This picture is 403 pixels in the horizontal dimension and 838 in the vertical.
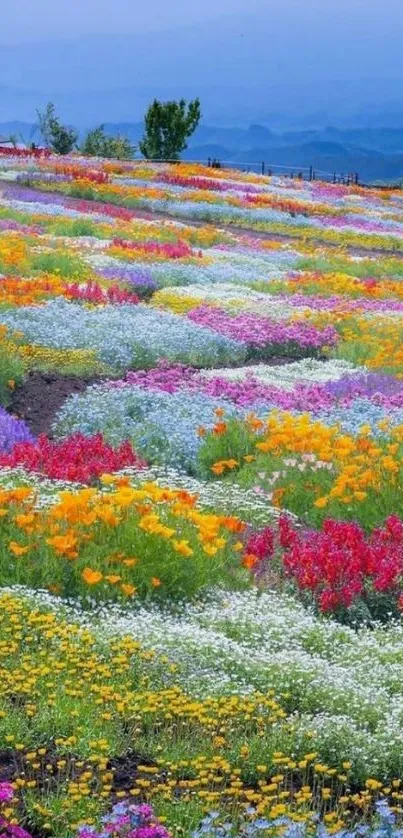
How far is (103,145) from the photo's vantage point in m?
81.8

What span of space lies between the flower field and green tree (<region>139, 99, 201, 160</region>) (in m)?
50.0

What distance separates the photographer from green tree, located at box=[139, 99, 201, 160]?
68812 mm

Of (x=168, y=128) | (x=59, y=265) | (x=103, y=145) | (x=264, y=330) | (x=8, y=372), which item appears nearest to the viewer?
(x=8, y=372)

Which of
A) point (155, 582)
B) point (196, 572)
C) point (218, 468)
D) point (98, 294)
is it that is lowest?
point (218, 468)

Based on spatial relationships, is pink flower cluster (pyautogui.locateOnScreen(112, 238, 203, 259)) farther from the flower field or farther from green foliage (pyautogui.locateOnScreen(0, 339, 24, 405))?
green foliage (pyautogui.locateOnScreen(0, 339, 24, 405))

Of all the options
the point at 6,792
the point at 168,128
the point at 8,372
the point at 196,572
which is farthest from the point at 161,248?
the point at 168,128

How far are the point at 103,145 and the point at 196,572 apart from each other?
7596 centimetres

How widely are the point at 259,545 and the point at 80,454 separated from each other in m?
Result: 2.62

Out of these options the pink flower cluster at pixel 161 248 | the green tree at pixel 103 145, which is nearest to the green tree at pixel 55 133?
the green tree at pixel 103 145

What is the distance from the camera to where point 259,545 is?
8.96 metres

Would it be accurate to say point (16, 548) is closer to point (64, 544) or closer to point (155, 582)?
point (64, 544)

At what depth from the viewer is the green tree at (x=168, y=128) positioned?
68.8 m

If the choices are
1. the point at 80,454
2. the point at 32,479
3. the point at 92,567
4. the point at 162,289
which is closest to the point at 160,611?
the point at 92,567

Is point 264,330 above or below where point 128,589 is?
below
